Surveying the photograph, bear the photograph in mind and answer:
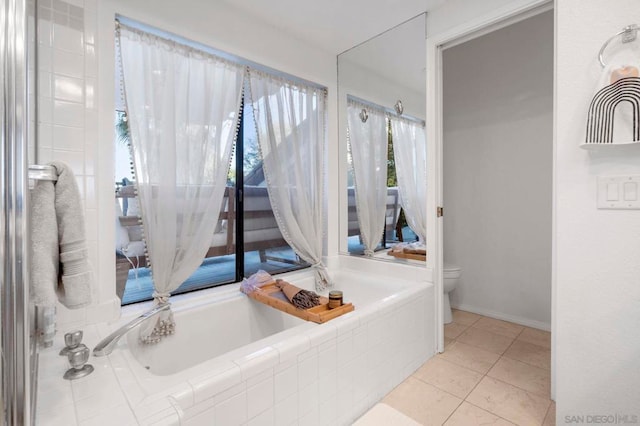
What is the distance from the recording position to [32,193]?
0.69 metres

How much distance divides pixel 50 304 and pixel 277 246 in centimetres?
193

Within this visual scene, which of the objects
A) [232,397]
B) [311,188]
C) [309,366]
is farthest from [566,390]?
[311,188]

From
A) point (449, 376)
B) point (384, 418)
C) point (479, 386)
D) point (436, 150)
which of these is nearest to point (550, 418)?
point (479, 386)

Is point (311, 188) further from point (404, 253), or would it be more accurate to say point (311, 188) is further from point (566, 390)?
point (566, 390)

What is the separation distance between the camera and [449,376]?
197 cm

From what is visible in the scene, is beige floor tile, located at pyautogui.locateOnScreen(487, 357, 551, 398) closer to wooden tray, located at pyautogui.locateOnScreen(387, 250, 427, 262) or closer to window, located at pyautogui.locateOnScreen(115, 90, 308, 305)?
wooden tray, located at pyautogui.locateOnScreen(387, 250, 427, 262)

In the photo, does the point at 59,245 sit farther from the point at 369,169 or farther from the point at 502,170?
the point at 502,170

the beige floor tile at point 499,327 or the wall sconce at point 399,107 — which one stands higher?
the wall sconce at point 399,107

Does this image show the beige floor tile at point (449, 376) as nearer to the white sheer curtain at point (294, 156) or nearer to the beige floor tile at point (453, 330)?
the beige floor tile at point (453, 330)

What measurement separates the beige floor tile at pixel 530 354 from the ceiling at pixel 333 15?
102 inches

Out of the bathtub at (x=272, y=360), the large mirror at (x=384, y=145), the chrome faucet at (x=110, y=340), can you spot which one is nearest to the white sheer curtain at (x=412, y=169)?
the large mirror at (x=384, y=145)

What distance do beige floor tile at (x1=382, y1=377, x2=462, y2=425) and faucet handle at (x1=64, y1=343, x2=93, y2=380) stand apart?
4.80 ft

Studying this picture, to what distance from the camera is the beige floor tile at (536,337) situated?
7.85ft

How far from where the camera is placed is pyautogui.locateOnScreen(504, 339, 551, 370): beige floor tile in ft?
6.91
